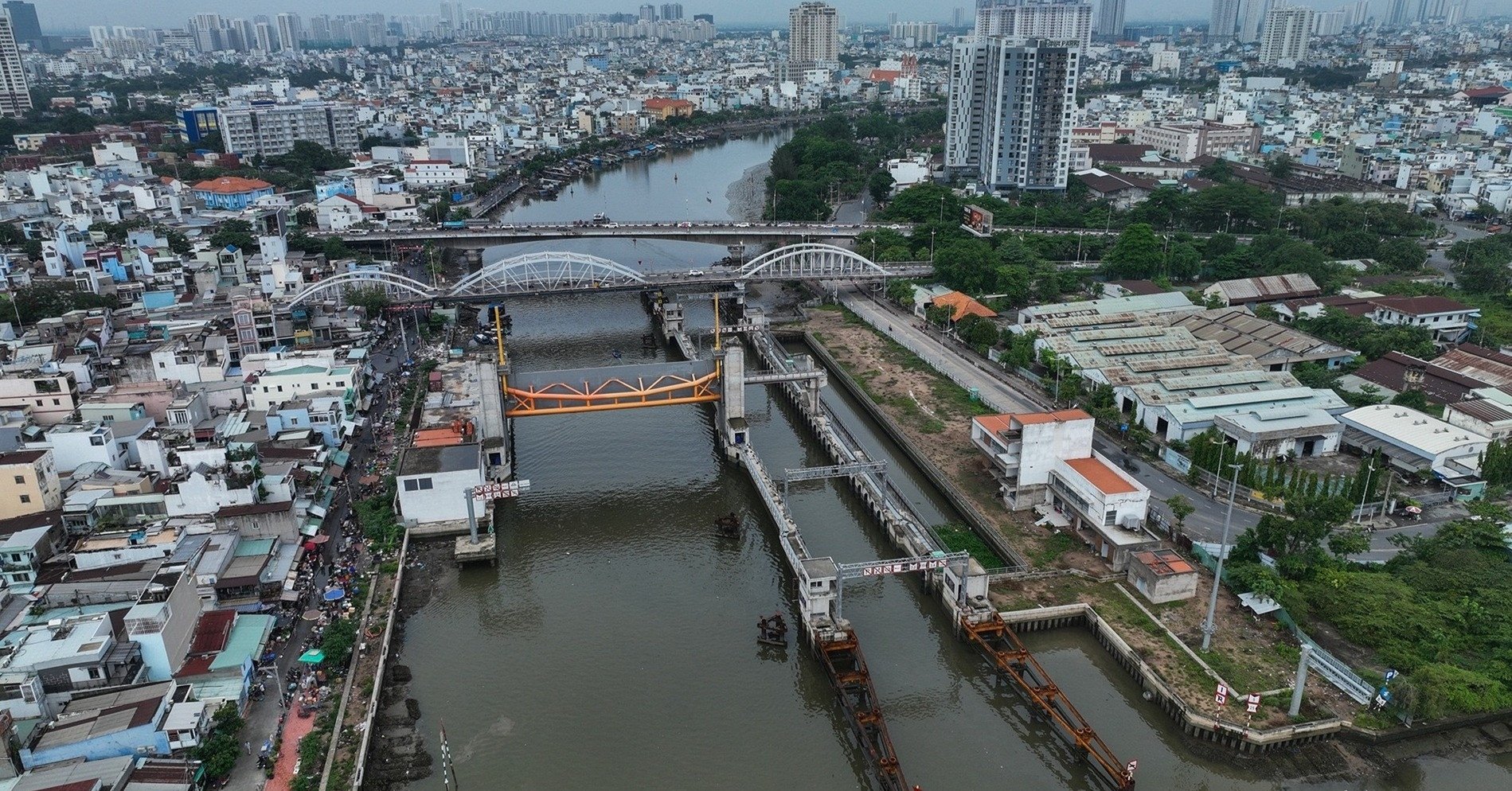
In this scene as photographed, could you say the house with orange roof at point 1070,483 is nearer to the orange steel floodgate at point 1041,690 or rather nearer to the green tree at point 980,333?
the orange steel floodgate at point 1041,690

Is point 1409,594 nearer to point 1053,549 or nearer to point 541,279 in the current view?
point 1053,549

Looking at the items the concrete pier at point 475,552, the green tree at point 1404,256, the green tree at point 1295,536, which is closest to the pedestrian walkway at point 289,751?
the concrete pier at point 475,552

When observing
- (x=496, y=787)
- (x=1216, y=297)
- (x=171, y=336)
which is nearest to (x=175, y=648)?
(x=496, y=787)

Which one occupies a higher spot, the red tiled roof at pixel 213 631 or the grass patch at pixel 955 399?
the red tiled roof at pixel 213 631

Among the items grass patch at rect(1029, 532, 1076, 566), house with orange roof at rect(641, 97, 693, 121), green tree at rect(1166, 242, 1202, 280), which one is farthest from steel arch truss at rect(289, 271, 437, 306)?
house with orange roof at rect(641, 97, 693, 121)

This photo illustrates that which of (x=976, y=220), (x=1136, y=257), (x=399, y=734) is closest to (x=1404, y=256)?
(x=1136, y=257)

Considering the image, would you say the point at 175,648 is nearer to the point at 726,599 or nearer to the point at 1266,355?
the point at 726,599
